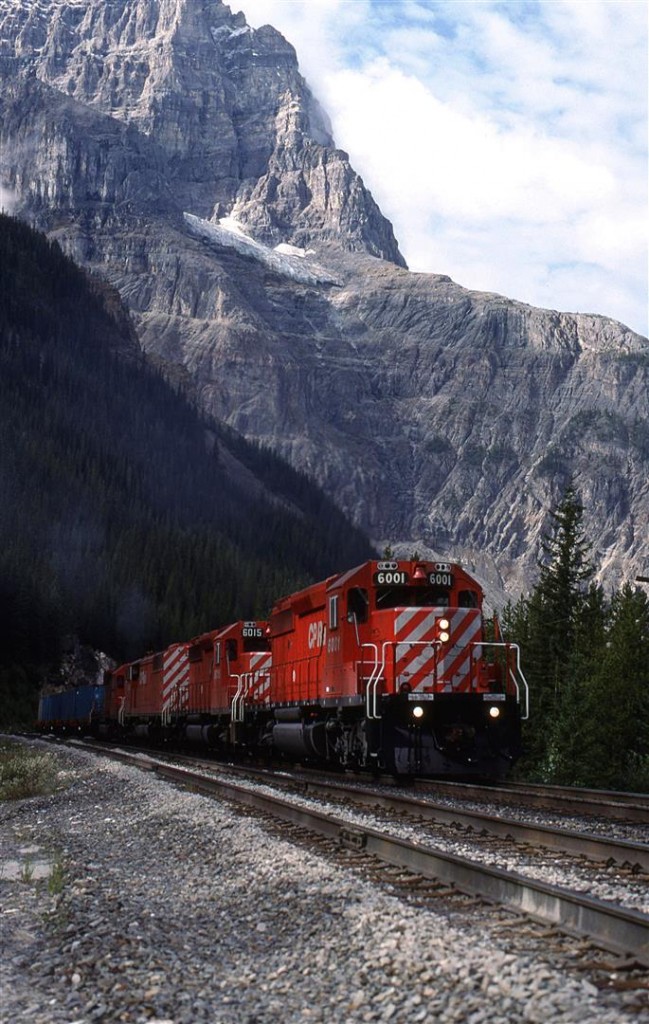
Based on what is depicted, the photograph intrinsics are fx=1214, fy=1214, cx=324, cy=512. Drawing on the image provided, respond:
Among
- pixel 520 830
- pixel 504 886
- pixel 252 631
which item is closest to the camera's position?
pixel 504 886

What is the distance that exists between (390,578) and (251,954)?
15.8 meters

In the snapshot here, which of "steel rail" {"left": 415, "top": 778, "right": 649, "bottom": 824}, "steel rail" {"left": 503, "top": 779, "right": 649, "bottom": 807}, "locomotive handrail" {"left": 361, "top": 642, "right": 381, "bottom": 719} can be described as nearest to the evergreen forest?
"steel rail" {"left": 503, "top": 779, "right": 649, "bottom": 807}

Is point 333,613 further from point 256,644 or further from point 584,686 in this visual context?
point 584,686

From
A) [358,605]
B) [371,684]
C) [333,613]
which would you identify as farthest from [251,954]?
[333,613]

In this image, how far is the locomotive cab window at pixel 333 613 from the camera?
26203 mm

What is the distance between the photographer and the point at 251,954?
9539mm

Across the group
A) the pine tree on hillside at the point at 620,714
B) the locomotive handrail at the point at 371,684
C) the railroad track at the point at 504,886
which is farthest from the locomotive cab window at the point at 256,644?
the railroad track at the point at 504,886

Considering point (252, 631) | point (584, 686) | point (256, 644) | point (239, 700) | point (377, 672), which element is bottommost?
point (239, 700)

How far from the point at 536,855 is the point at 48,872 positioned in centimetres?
592

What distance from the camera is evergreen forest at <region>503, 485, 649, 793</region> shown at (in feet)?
A: 110

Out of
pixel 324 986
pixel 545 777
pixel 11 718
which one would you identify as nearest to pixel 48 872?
pixel 324 986

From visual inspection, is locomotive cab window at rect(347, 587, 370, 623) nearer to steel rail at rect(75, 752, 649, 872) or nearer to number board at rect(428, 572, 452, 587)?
number board at rect(428, 572, 452, 587)

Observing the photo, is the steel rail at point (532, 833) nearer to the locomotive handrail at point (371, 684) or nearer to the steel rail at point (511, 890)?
the steel rail at point (511, 890)

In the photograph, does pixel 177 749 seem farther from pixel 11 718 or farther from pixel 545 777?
pixel 11 718
